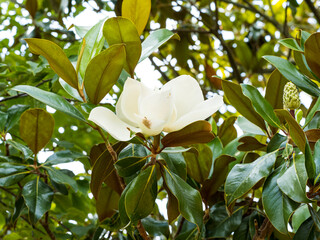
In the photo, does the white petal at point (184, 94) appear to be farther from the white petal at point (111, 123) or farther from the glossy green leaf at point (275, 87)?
the glossy green leaf at point (275, 87)

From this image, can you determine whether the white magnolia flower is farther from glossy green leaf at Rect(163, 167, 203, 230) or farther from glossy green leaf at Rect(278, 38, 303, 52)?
glossy green leaf at Rect(278, 38, 303, 52)

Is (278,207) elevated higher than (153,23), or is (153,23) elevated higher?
(153,23)

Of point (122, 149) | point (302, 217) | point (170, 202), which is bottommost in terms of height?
point (302, 217)

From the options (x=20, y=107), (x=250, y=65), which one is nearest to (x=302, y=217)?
(x=20, y=107)

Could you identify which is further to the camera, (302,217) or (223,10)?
(223,10)

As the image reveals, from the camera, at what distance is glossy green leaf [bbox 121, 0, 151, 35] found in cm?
90

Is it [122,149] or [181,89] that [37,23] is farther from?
[181,89]

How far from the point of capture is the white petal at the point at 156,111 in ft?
2.41

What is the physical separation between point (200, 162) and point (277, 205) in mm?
252

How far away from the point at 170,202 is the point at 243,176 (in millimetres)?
175

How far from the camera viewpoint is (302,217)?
106cm

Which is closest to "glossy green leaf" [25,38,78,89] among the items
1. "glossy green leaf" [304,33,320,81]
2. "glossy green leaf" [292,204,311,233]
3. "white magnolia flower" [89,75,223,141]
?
"white magnolia flower" [89,75,223,141]

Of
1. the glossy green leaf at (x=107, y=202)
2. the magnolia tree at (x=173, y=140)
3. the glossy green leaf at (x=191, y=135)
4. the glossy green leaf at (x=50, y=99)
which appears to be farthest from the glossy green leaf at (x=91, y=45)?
the glossy green leaf at (x=107, y=202)

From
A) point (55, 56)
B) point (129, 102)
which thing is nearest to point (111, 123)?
point (129, 102)
